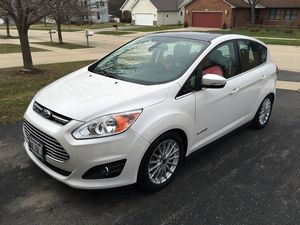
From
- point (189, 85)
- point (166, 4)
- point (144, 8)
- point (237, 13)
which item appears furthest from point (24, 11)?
point (166, 4)

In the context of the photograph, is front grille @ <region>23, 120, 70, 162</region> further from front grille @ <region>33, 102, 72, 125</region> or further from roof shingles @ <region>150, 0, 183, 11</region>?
roof shingles @ <region>150, 0, 183, 11</region>

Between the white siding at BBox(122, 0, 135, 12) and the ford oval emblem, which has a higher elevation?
the white siding at BBox(122, 0, 135, 12)

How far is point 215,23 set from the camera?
1725 inches

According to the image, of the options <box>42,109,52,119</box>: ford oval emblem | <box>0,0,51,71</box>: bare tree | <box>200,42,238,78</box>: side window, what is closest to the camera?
<box>42,109,52,119</box>: ford oval emblem

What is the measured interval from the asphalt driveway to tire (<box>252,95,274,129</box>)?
802mm

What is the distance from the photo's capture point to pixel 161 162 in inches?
139

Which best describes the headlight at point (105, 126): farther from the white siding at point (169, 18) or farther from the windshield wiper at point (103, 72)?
the white siding at point (169, 18)

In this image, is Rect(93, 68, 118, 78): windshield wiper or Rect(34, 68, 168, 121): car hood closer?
Rect(34, 68, 168, 121): car hood

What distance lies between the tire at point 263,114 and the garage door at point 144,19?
48999 mm

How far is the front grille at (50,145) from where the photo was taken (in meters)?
3.07

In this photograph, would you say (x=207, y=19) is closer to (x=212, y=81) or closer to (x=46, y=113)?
(x=212, y=81)

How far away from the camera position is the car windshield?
3830 mm

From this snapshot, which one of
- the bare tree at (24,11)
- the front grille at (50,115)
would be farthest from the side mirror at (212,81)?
the bare tree at (24,11)

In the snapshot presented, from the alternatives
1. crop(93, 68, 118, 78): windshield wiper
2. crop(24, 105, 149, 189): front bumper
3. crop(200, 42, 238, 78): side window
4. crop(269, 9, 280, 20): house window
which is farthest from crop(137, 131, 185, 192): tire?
crop(269, 9, 280, 20): house window
